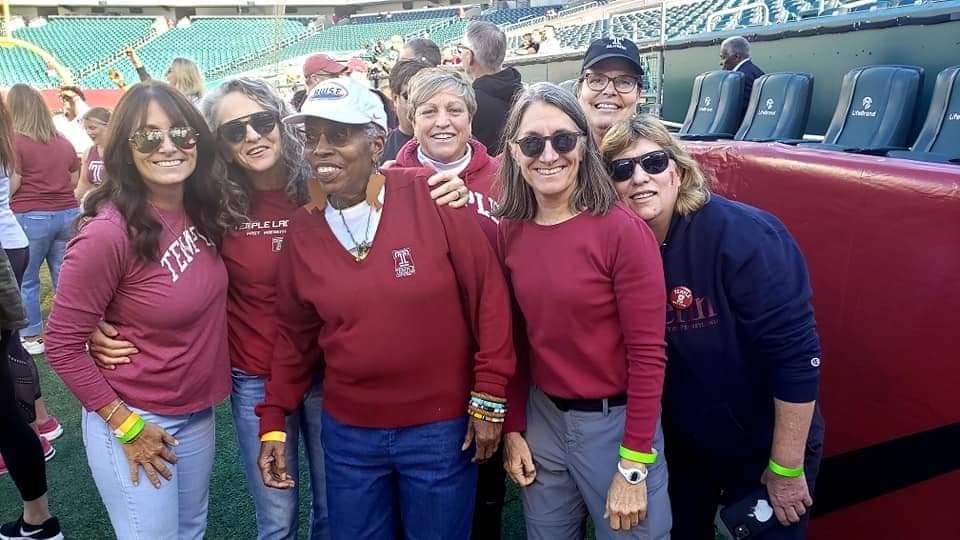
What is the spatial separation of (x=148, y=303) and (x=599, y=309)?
1270mm

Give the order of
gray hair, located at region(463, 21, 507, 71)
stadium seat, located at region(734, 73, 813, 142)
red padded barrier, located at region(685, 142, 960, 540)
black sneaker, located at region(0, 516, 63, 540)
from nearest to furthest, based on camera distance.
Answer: red padded barrier, located at region(685, 142, 960, 540)
black sneaker, located at region(0, 516, 63, 540)
gray hair, located at region(463, 21, 507, 71)
stadium seat, located at region(734, 73, 813, 142)

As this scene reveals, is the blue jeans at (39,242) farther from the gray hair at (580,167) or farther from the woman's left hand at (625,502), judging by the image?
the woman's left hand at (625,502)

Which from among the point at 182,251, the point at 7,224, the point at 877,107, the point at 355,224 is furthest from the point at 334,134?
the point at 877,107

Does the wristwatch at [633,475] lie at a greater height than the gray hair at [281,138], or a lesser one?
lesser

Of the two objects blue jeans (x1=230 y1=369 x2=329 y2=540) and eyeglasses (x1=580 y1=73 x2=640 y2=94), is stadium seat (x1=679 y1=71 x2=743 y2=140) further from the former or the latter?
blue jeans (x1=230 y1=369 x2=329 y2=540)

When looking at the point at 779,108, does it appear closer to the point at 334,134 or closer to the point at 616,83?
the point at 616,83

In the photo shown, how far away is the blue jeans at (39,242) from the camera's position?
208 inches

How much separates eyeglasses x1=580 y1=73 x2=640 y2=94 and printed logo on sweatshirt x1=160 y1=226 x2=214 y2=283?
146 cm

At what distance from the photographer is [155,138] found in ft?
6.49

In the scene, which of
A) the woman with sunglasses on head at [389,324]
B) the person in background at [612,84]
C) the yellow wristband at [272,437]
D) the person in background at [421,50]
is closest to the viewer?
the woman with sunglasses on head at [389,324]

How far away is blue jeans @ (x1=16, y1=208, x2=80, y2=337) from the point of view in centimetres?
529

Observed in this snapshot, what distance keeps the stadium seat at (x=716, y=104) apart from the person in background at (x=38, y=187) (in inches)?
244

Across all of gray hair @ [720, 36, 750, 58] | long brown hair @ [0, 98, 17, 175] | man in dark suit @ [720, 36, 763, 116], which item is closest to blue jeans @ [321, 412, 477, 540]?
long brown hair @ [0, 98, 17, 175]

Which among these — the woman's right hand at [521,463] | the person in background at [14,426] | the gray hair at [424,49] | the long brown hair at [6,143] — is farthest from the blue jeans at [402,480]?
the gray hair at [424,49]
